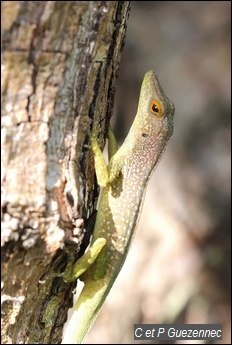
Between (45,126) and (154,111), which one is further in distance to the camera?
(154,111)

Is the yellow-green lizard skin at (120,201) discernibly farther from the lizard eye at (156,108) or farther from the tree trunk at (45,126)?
the tree trunk at (45,126)

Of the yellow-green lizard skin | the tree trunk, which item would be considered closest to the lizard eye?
the yellow-green lizard skin

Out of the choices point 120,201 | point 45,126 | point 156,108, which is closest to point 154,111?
point 156,108

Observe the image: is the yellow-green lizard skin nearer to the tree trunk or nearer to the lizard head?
the lizard head

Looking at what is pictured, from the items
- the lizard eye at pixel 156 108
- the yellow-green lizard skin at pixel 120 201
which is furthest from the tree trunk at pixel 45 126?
the lizard eye at pixel 156 108

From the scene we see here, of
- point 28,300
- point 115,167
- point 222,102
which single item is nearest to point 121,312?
point 222,102

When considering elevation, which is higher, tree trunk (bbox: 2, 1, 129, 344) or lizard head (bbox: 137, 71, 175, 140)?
lizard head (bbox: 137, 71, 175, 140)

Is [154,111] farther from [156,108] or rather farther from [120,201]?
[120,201]
